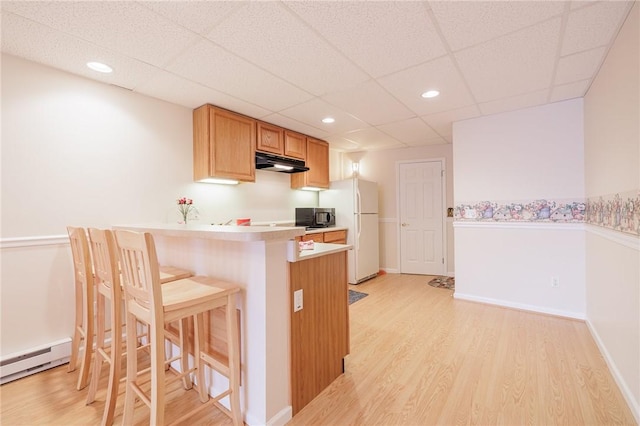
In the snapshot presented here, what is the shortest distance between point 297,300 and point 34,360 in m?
2.08

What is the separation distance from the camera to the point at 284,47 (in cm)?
198

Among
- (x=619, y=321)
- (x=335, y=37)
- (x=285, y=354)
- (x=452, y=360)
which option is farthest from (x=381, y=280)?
(x=335, y=37)

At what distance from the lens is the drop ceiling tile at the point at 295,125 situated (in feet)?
11.5

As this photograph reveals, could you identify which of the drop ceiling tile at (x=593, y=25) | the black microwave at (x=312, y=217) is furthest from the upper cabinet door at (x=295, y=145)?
the drop ceiling tile at (x=593, y=25)

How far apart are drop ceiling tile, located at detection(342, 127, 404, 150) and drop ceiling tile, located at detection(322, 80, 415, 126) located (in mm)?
482

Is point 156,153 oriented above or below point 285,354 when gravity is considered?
above

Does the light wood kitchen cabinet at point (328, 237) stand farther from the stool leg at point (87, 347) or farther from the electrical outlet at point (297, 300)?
the stool leg at point (87, 347)

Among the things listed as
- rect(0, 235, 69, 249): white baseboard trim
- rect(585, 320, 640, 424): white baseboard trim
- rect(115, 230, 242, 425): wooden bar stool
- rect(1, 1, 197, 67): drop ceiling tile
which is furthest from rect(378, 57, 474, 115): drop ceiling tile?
rect(0, 235, 69, 249): white baseboard trim

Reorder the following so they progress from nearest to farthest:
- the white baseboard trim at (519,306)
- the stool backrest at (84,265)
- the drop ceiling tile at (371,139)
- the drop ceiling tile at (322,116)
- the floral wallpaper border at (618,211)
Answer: the floral wallpaper border at (618,211), the stool backrest at (84,265), the white baseboard trim at (519,306), the drop ceiling tile at (322,116), the drop ceiling tile at (371,139)

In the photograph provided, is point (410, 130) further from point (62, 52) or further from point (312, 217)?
point (62, 52)

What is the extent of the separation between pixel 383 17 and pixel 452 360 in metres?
2.43

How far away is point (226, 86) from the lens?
2.60 m

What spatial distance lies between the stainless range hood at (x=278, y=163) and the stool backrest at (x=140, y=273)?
7.47 ft

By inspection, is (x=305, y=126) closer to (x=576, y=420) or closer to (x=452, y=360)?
(x=452, y=360)
